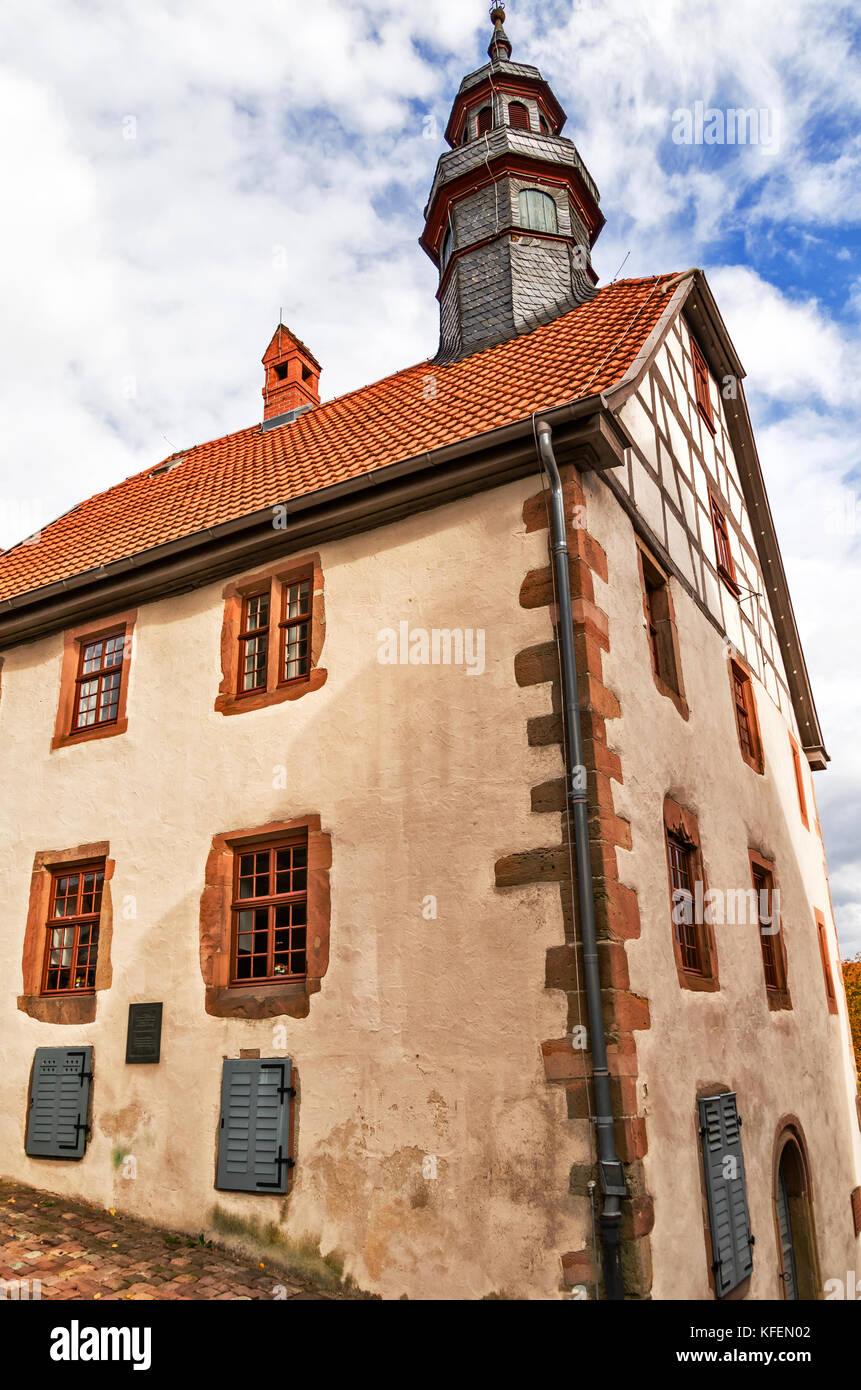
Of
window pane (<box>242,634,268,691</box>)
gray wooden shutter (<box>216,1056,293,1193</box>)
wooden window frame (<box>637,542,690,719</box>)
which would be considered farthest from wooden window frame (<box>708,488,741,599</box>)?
gray wooden shutter (<box>216,1056,293,1193</box>)

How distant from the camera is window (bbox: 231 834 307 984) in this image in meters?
8.50

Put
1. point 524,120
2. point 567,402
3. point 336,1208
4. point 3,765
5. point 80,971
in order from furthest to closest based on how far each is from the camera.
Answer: point 524,120, point 3,765, point 80,971, point 567,402, point 336,1208

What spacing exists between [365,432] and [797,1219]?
31.0ft

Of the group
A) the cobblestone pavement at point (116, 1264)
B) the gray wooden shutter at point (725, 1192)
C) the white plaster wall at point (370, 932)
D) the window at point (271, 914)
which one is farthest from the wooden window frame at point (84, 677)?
the gray wooden shutter at point (725, 1192)

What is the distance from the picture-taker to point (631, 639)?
868 centimetres

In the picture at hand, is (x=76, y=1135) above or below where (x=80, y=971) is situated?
below

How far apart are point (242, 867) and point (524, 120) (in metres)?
13.1

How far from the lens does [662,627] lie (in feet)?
32.4

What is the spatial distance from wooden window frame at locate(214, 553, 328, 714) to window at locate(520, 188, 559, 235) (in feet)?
24.5

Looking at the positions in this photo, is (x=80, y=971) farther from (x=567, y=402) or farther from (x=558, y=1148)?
(x=567, y=402)

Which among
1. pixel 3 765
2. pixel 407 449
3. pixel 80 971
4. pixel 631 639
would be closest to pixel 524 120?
pixel 407 449

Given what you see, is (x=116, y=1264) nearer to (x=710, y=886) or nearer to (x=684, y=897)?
(x=684, y=897)

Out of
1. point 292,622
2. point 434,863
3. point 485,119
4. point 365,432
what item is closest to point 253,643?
point 292,622

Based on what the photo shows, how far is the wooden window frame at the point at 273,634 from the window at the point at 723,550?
5399 millimetres
